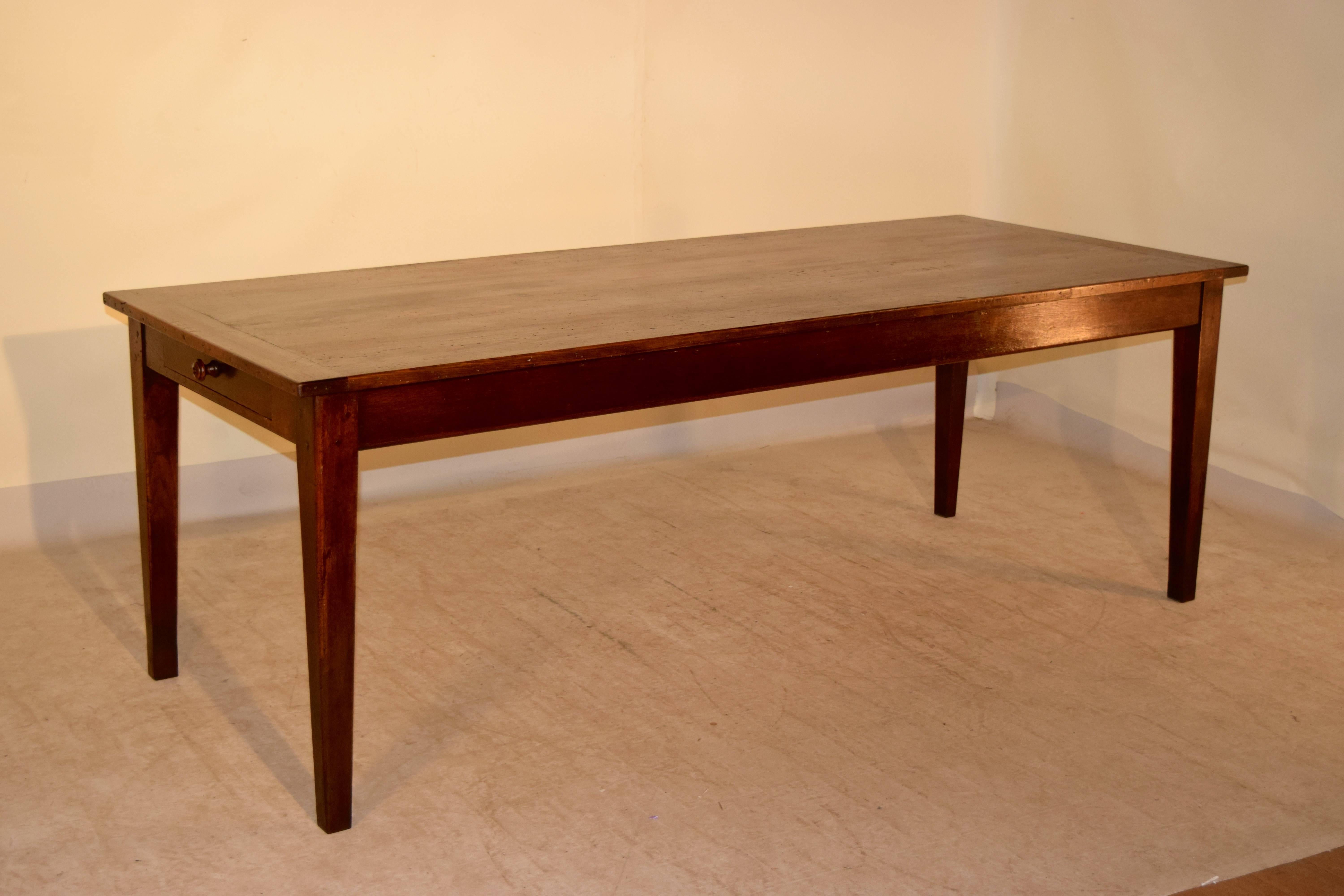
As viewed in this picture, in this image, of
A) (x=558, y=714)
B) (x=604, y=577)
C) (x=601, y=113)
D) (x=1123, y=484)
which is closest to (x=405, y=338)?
(x=558, y=714)

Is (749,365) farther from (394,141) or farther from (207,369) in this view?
(394,141)

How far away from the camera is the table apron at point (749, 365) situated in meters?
1.80

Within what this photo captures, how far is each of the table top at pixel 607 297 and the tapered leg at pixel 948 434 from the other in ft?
1.16

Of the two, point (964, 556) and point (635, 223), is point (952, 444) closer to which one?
point (964, 556)

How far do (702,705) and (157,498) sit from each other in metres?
0.97

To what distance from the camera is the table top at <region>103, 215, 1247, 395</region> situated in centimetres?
184

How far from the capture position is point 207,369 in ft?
6.30

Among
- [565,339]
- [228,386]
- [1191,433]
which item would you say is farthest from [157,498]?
[1191,433]

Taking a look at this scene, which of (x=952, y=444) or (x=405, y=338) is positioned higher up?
(x=405, y=338)

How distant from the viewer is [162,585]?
233 centimetres

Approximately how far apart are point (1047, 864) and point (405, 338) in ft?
3.74

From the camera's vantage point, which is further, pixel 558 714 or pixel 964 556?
pixel 964 556

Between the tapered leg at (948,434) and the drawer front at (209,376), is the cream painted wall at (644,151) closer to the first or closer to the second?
the tapered leg at (948,434)

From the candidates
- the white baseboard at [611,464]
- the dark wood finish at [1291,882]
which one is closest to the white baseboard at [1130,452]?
the white baseboard at [611,464]
